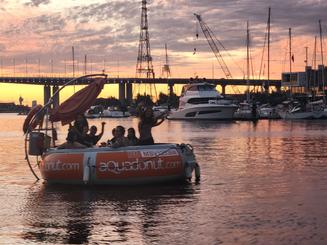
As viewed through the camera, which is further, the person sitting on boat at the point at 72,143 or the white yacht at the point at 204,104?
the white yacht at the point at 204,104

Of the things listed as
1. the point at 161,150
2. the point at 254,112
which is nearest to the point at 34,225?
the point at 161,150

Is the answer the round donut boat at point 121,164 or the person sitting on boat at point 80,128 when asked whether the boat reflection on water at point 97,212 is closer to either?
the round donut boat at point 121,164

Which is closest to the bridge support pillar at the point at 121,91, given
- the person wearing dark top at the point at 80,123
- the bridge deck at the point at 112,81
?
the bridge deck at the point at 112,81

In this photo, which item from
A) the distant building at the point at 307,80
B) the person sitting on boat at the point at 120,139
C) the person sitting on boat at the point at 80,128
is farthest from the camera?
the distant building at the point at 307,80

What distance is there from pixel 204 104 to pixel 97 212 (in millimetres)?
72843

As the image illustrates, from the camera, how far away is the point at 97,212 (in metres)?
14.3

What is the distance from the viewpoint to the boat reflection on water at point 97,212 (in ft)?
38.8

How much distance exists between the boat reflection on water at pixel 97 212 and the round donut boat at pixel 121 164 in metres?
0.26

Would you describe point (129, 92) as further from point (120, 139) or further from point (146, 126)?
point (120, 139)

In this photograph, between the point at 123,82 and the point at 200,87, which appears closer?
the point at 200,87

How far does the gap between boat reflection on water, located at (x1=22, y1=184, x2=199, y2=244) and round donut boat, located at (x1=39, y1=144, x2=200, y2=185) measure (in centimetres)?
26

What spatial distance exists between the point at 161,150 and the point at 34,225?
583 cm

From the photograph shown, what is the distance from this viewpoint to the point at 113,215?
13.8 m

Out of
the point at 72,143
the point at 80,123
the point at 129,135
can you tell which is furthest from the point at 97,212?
the point at 80,123
